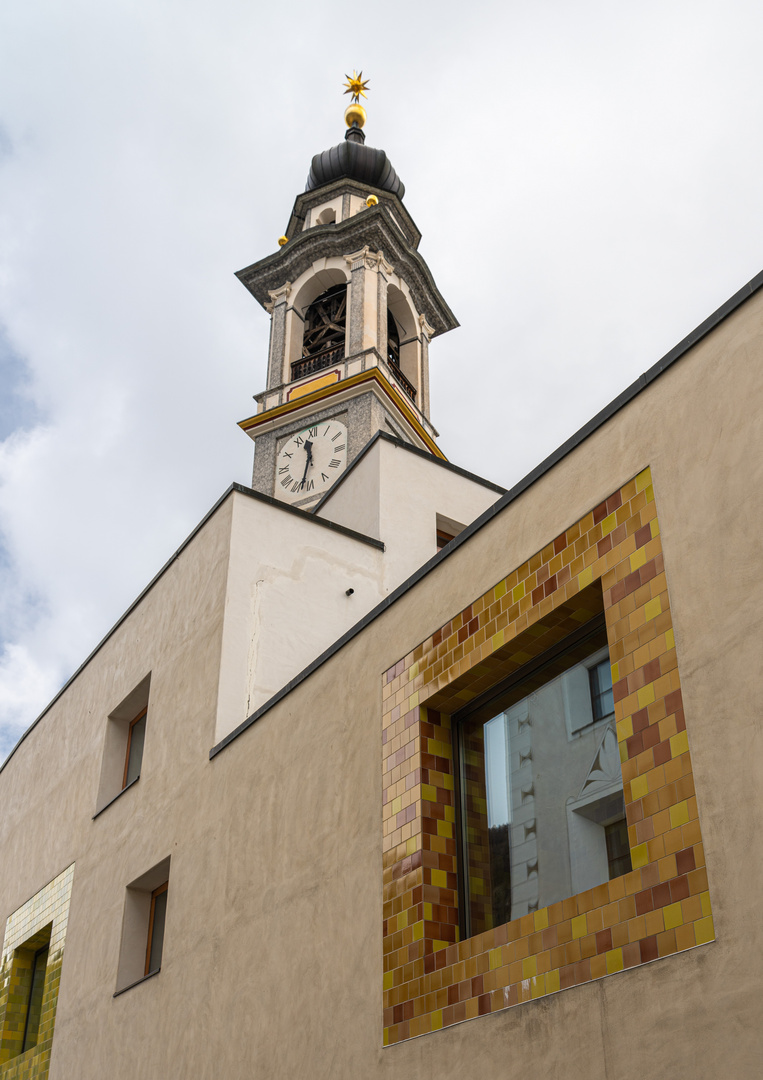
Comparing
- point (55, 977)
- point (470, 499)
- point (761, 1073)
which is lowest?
point (761, 1073)

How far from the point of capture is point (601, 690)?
Answer: 20.7 ft

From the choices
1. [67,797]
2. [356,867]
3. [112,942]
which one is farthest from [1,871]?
Result: [356,867]

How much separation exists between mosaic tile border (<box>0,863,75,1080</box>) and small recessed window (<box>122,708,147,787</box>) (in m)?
1.24

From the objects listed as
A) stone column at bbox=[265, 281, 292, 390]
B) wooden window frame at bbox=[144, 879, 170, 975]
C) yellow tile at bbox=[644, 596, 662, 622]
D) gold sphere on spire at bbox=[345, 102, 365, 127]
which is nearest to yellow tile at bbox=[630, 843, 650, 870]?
yellow tile at bbox=[644, 596, 662, 622]

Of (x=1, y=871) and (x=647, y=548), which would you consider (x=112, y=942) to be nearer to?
(x=1, y=871)

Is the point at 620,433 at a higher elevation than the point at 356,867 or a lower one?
higher

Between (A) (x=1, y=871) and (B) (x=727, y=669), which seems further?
(A) (x=1, y=871)

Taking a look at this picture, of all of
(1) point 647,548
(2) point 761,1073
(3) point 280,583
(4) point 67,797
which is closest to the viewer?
(2) point 761,1073

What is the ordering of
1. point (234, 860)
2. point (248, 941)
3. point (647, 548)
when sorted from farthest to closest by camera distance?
point (234, 860) → point (248, 941) → point (647, 548)

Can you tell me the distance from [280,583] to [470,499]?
3822mm

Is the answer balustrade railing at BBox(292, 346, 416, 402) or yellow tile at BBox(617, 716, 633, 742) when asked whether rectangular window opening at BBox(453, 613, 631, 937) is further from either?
balustrade railing at BBox(292, 346, 416, 402)

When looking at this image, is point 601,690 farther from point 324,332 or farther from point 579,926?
point 324,332

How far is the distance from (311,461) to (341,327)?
5.53 m

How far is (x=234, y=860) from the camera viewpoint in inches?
364
